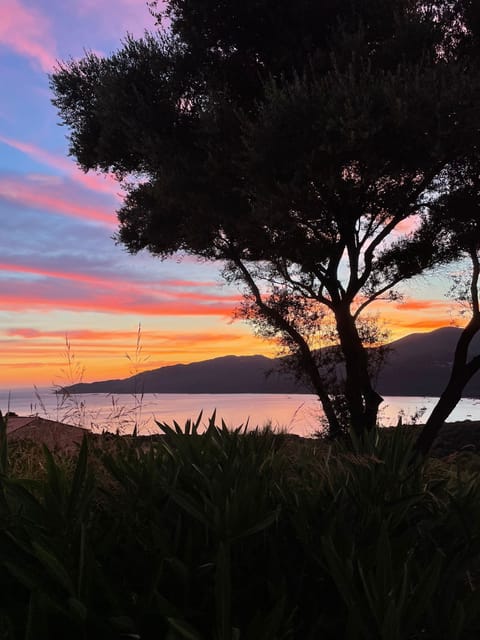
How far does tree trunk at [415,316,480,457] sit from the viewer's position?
50.4ft

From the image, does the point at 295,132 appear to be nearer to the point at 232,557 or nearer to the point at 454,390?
the point at 454,390

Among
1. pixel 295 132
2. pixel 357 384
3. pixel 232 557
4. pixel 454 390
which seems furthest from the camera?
pixel 454 390

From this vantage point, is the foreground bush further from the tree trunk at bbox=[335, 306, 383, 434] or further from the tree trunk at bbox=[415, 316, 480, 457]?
the tree trunk at bbox=[415, 316, 480, 457]

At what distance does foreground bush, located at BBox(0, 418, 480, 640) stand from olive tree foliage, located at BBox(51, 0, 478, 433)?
9103 mm

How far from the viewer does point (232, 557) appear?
2660mm

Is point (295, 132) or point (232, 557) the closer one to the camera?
point (232, 557)

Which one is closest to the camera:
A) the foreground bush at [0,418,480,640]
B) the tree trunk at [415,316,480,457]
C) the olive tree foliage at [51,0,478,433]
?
the foreground bush at [0,418,480,640]

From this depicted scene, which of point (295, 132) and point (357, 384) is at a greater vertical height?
point (295, 132)

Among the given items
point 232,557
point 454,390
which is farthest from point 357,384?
point 232,557

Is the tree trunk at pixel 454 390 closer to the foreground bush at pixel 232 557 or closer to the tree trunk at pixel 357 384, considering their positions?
the tree trunk at pixel 357 384

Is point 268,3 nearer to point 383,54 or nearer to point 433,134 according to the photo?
point 383,54

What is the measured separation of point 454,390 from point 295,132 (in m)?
8.01

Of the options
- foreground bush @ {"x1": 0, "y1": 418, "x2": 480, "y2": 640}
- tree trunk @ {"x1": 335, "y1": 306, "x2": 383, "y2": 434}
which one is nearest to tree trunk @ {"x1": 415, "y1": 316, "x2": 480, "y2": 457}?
tree trunk @ {"x1": 335, "y1": 306, "x2": 383, "y2": 434}

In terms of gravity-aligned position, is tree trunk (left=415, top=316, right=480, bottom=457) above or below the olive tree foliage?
below
